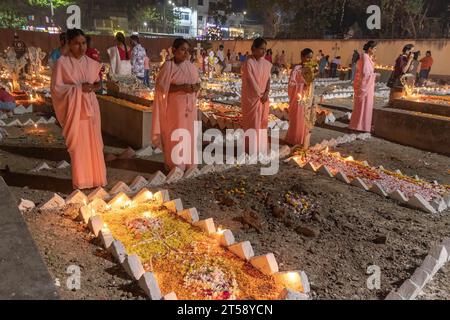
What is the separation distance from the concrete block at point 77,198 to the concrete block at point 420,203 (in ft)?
13.6

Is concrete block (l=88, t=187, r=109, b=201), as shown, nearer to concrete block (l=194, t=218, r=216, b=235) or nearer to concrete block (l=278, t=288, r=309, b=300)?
concrete block (l=194, t=218, r=216, b=235)

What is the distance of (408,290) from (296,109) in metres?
5.06

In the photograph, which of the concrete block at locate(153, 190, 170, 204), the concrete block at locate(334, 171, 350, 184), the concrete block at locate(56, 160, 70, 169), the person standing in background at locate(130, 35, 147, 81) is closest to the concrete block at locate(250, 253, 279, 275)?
the concrete block at locate(153, 190, 170, 204)

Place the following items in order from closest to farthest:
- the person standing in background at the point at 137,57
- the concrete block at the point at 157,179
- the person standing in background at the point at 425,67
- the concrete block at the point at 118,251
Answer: the concrete block at the point at 118,251 < the concrete block at the point at 157,179 < the person standing in background at the point at 137,57 < the person standing in background at the point at 425,67

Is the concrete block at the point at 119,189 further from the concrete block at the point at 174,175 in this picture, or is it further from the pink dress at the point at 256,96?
the pink dress at the point at 256,96

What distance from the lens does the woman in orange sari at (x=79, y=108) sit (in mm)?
4699

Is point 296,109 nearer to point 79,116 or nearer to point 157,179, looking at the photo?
point 157,179

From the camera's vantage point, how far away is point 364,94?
9273 millimetres

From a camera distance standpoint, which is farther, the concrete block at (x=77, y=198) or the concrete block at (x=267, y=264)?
the concrete block at (x=77, y=198)

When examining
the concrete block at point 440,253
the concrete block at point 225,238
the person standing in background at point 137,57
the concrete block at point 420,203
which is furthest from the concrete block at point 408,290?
the person standing in background at point 137,57

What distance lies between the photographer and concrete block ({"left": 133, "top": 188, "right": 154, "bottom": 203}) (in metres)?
4.89

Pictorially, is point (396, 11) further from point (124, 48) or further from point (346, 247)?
point (346, 247)

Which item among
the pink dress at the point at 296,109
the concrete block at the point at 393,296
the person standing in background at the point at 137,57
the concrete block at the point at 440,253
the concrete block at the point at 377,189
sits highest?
the person standing in background at the point at 137,57
